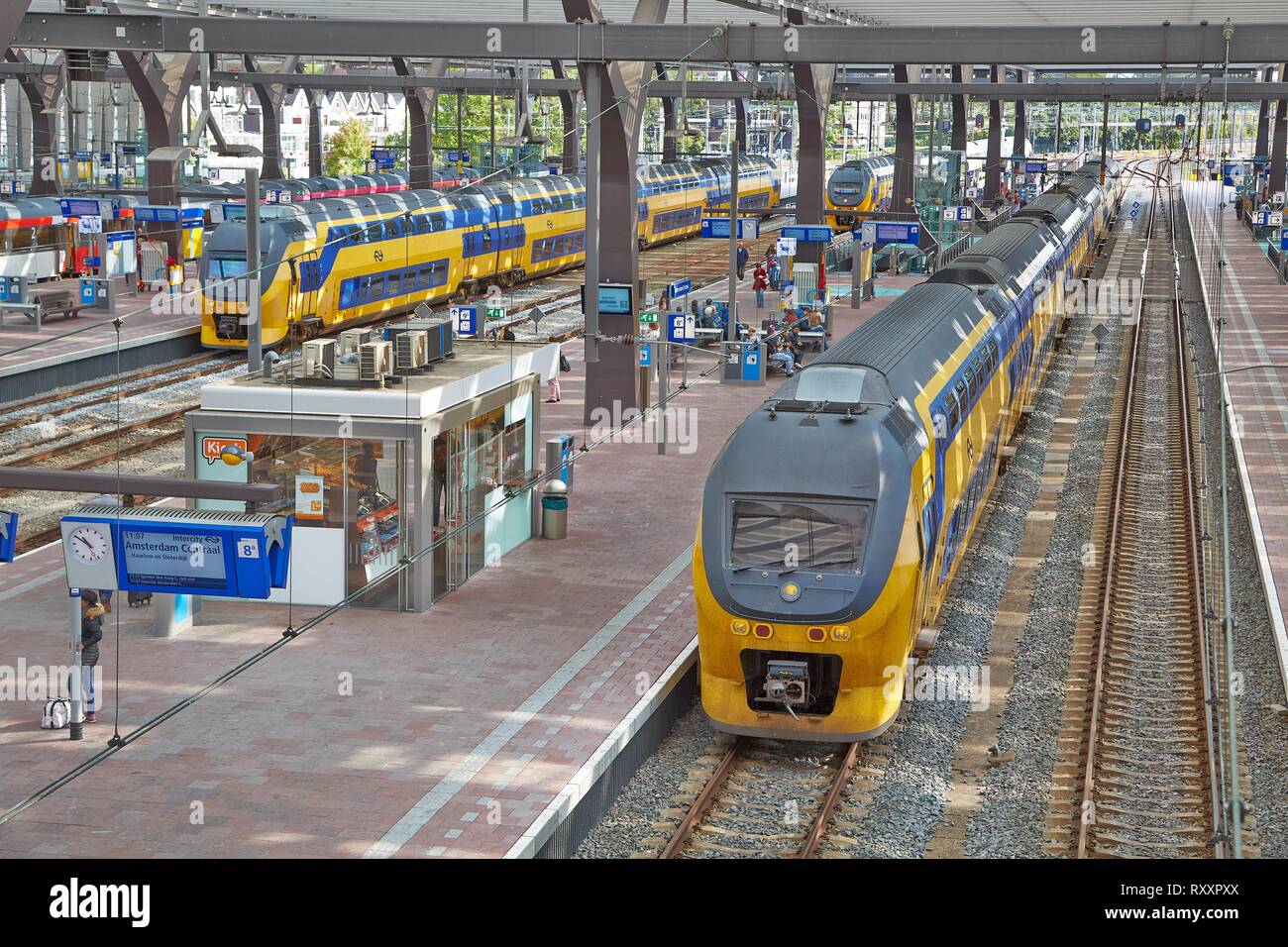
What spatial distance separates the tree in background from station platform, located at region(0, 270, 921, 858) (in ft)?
228

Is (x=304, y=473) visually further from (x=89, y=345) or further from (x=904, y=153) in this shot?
(x=904, y=153)

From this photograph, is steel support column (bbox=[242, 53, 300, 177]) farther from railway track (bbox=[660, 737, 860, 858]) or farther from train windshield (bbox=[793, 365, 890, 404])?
railway track (bbox=[660, 737, 860, 858])

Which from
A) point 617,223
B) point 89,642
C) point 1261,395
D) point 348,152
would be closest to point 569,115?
point 348,152

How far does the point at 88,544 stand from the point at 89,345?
22925mm

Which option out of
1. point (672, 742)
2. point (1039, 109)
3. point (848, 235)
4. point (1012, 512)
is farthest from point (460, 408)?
point (1039, 109)

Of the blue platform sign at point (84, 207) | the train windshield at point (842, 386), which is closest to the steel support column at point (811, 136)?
the blue platform sign at point (84, 207)

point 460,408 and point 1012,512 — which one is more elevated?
point 460,408

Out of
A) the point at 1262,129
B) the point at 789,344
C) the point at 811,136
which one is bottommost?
the point at 789,344

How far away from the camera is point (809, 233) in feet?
126

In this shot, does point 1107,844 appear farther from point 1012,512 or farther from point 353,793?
point 1012,512

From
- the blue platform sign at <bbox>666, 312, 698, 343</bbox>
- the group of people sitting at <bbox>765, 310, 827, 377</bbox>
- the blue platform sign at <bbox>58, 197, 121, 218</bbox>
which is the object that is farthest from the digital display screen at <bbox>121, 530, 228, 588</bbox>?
the blue platform sign at <bbox>58, 197, 121, 218</bbox>

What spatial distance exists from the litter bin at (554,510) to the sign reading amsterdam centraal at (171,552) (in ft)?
27.0

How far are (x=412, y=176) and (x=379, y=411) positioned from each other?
46986 millimetres

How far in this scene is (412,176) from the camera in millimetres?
63312
